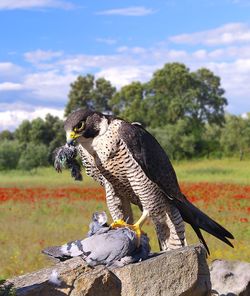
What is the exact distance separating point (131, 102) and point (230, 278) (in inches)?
2081

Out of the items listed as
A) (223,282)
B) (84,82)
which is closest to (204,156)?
(84,82)

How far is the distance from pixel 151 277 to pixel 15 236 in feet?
20.9

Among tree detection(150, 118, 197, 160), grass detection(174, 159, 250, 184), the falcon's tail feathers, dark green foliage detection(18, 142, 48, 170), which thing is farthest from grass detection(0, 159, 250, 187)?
the falcon's tail feathers

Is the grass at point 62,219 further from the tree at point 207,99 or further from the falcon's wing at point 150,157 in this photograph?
the tree at point 207,99

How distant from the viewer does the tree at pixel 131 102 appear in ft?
192

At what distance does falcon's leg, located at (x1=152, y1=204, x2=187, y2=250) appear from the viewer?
20.5 ft

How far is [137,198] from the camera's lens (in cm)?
609

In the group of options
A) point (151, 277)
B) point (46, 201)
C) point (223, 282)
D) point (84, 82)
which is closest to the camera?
point (151, 277)

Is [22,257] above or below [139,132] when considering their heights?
below

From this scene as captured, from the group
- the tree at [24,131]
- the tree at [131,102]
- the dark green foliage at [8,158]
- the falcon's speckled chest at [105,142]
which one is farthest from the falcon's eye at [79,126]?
the tree at [131,102]

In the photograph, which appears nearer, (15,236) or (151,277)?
(151,277)

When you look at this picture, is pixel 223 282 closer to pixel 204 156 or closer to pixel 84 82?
pixel 204 156

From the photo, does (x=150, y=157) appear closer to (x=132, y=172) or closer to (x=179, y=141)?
(x=132, y=172)

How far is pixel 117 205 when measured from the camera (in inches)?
243
